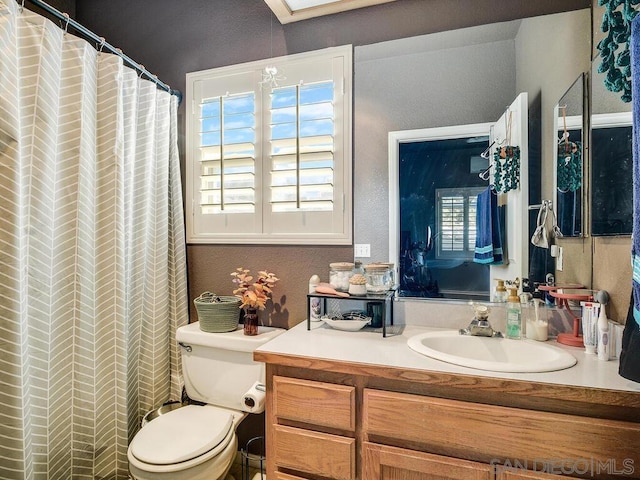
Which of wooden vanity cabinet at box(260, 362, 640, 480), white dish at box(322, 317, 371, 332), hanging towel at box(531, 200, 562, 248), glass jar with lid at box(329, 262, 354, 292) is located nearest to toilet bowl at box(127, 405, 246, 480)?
wooden vanity cabinet at box(260, 362, 640, 480)

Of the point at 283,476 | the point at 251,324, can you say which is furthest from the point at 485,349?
the point at 251,324

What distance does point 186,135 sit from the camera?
80.9 inches

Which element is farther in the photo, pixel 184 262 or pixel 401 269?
pixel 184 262

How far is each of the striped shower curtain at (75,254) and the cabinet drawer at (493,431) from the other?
47.7 inches

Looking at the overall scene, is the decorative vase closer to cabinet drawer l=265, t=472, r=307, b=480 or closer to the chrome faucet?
cabinet drawer l=265, t=472, r=307, b=480

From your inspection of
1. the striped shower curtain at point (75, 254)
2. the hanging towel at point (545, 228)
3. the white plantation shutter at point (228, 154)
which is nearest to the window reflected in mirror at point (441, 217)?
the hanging towel at point (545, 228)

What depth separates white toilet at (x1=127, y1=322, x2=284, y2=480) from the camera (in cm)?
130

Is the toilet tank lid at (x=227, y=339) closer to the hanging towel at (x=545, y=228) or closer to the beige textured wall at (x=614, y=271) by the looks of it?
the hanging towel at (x=545, y=228)

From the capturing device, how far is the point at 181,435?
142 centimetres

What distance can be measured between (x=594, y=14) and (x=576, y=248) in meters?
0.95

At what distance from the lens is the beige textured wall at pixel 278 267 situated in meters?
1.82

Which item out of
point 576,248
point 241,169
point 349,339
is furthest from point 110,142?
point 576,248

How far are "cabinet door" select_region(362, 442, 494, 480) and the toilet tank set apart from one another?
0.63 meters

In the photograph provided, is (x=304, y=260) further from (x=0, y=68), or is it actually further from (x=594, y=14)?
(x=594, y=14)
